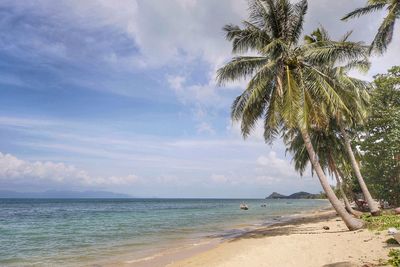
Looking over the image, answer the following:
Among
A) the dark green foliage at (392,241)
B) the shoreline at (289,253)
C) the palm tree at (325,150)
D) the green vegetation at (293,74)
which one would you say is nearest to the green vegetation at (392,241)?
the dark green foliage at (392,241)

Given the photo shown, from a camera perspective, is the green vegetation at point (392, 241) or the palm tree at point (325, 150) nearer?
the green vegetation at point (392, 241)

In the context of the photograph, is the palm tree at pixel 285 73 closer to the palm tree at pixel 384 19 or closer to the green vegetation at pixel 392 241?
the palm tree at pixel 384 19

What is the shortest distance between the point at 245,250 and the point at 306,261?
14.2 ft

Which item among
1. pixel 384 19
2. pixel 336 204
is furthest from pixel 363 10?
pixel 336 204

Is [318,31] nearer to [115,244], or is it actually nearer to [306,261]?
[306,261]

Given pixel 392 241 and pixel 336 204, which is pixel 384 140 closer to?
pixel 336 204

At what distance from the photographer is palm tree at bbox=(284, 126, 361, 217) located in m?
26.0

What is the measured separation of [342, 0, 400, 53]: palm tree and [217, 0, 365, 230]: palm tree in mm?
767

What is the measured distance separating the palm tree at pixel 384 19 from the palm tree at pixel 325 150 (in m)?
9.21

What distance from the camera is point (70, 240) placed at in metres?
23.3

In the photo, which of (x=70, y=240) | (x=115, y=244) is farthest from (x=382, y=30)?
(x=70, y=240)

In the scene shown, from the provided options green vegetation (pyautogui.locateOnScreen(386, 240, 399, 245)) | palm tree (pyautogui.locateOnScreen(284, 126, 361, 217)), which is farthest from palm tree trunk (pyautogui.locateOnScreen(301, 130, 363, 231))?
palm tree (pyautogui.locateOnScreen(284, 126, 361, 217))

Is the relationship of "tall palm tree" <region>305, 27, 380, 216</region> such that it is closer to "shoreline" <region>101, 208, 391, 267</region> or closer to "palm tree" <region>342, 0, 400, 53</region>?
"palm tree" <region>342, 0, 400, 53</region>

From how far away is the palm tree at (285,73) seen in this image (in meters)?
16.3
